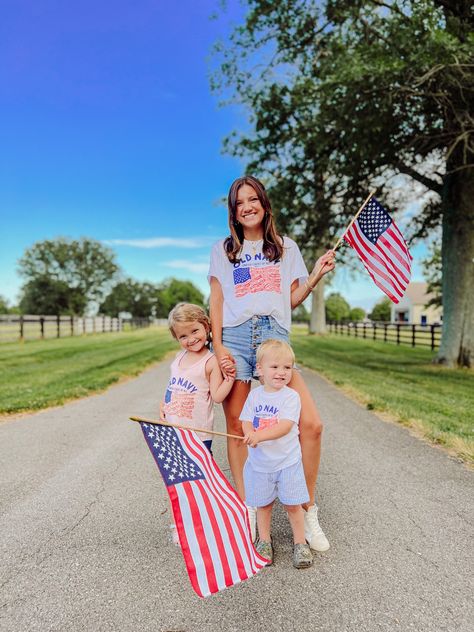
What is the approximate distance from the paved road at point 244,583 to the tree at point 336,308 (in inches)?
3954

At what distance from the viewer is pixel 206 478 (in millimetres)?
2523

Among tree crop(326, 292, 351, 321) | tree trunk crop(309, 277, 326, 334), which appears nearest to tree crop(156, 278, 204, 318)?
tree crop(326, 292, 351, 321)

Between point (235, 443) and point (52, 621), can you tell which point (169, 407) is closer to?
point (235, 443)

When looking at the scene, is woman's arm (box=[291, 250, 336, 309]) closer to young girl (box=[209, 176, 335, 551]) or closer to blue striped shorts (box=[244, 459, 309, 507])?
young girl (box=[209, 176, 335, 551])

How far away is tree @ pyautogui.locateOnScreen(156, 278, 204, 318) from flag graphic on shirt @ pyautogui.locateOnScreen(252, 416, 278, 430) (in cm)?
10182

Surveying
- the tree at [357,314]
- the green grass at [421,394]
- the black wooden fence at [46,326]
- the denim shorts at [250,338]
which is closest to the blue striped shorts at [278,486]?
the denim shorts at [250,338]

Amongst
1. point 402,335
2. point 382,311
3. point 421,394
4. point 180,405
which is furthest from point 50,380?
point 382,311

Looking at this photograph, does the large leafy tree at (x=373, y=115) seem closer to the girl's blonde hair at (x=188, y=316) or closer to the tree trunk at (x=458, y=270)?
the tree trunk at (x=458, y=270)

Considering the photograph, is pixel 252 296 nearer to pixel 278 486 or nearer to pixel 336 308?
pixel 278 486

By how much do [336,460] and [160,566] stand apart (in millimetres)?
2467

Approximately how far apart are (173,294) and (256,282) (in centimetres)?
11112

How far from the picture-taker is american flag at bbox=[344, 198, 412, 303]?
4.00 meters

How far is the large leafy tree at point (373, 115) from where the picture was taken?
9727 mm

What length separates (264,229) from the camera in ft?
10.2
